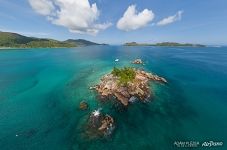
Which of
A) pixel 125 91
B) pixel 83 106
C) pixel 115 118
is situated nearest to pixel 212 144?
pixel 115 118

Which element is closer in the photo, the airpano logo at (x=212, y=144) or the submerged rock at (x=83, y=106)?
the airpano logo at (x=212, y=144)

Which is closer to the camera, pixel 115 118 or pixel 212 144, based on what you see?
pixel 212 144

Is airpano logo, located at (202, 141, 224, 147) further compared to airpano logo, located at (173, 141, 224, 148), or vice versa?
airpano logo, located at (202, 141, 224, 147)

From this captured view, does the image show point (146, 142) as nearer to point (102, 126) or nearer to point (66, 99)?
point (102, 126)

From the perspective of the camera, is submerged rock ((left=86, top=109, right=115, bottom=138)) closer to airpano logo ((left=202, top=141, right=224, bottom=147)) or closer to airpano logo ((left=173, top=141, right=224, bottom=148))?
airpano logo ((left=173, top=141, right=224, bottom=148))

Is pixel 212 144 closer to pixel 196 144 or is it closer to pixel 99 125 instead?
pixel 196 144

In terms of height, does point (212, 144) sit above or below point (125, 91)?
below

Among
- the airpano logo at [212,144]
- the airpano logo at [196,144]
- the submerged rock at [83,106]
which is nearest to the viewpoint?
the airpano logo at [196,144]

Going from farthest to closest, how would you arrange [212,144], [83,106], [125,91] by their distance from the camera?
1. [125,91]
2. [83,106]
3. [212,144]

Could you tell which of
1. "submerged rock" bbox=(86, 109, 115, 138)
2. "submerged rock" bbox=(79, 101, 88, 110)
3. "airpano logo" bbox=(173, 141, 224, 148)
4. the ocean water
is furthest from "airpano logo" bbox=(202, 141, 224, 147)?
"submerged rock" bbox=(79, 101, 88, 110)

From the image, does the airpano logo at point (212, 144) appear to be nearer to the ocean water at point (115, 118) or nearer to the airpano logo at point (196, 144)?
the airpano logo at point (196, 144)

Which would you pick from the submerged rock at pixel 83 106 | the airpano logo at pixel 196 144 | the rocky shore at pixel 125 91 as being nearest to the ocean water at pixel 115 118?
the airpano logo at pixel 196 144

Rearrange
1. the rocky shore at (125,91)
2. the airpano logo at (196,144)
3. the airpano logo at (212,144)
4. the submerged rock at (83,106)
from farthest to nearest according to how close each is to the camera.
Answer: the rocky shore at (125,91) < the submerged rock at (83,106) < the airpano logo at (212,144) < the airpano logo at (196,144)

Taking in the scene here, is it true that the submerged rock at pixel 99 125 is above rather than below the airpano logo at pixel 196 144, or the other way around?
above
